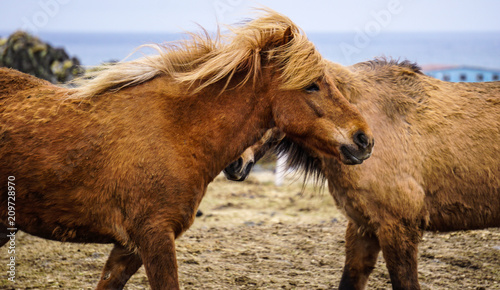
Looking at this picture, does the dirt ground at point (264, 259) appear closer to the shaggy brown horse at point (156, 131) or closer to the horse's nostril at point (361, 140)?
the horse's nostril at point (361, 140)

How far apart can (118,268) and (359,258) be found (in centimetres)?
193

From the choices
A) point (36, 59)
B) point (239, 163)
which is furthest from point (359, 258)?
point (36, 59)

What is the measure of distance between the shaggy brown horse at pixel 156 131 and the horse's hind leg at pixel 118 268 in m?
0.13

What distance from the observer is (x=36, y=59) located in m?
10.8

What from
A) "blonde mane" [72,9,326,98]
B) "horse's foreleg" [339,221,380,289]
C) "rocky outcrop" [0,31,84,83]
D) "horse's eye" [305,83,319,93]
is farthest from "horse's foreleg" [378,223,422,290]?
"rocky outcrop" [0,31,84,83]

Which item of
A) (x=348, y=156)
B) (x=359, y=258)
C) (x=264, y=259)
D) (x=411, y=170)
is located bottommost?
(x=264, y=259)

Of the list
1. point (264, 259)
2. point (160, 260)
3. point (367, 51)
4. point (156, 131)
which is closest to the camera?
point (160, 260)

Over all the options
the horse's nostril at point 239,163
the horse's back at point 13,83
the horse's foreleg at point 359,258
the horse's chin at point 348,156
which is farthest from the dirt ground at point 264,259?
the horse's back at point 13,83

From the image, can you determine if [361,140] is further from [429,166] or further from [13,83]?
[13,83]

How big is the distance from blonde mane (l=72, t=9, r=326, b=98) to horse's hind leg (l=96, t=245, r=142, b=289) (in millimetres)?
1090

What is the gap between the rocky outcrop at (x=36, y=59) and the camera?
10641 millimetres

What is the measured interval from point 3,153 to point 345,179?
2.30m

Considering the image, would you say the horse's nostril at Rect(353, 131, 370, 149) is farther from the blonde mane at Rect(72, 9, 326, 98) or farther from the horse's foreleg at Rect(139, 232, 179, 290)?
the horse's foreleg at Rect(139, 232, 179, 290)

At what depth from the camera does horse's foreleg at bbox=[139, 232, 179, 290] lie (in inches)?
108
